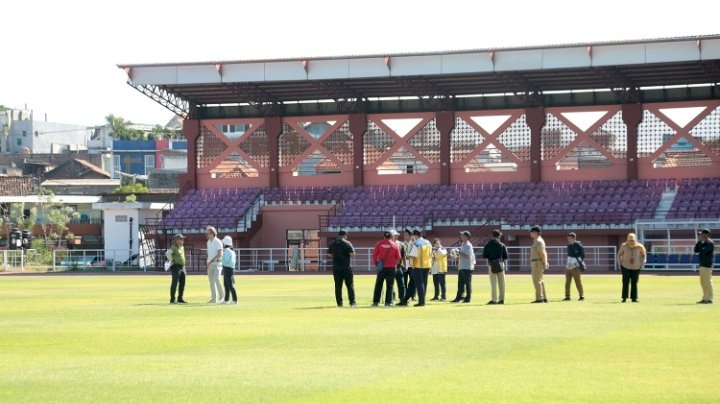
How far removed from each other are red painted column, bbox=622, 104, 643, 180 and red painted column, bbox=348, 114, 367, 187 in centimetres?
1368

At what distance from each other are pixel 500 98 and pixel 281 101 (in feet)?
40.4

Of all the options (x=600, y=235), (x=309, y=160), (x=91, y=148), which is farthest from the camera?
(x=91, y=148)

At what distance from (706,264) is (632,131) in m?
36.5

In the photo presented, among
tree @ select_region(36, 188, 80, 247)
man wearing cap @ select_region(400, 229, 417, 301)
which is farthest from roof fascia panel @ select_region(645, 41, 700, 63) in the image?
tree @ select_region(36, 188, 80, 247)

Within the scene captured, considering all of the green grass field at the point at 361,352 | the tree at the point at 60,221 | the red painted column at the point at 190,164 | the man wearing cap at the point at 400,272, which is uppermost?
the red painted column at the point at 190,164

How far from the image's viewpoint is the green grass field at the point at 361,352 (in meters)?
14.2

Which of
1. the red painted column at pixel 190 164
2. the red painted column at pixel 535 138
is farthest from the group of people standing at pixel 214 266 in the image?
the red painted column at pixel 190 164

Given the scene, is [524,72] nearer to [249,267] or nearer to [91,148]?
[249,267]

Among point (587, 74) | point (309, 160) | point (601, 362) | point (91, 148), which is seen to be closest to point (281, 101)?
point (309, 160)

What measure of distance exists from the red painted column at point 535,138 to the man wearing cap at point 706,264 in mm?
36968

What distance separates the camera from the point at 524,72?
64875mm

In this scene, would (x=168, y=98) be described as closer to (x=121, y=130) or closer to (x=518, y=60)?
(x=518, y=60)

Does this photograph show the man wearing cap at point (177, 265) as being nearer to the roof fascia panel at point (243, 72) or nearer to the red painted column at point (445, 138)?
the roof fascia panel at point (243, 72)

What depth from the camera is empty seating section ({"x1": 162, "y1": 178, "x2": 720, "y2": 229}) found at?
63406mm
